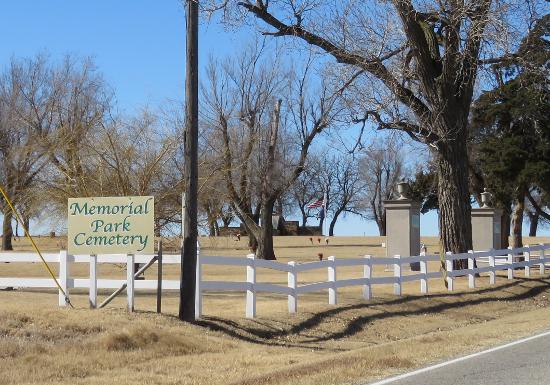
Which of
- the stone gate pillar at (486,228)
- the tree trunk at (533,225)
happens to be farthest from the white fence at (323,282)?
the tree trunk at (533,225)

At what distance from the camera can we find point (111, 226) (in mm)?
16094

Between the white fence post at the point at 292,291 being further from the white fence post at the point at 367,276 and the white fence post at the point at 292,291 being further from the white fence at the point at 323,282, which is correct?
the white fence post at the point at 367,276

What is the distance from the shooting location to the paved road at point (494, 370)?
32.7ft

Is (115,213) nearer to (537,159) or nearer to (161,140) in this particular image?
(161,140)

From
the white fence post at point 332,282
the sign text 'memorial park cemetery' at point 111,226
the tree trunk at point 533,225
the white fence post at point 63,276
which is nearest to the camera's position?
the white fence post at point 63,276

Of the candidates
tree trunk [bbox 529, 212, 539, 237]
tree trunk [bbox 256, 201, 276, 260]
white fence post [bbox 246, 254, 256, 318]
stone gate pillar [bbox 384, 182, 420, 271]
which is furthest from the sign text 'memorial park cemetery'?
tree trunk [bbox 529, 212, 539, 237]

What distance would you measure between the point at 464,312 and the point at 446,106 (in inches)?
316

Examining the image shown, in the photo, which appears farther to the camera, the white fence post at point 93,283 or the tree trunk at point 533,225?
the tree trunk at point 533,225

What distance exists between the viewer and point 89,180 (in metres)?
29.3

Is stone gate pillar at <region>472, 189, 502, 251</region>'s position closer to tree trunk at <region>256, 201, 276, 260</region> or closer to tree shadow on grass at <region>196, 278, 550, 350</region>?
tree trunk at <region>256, 201, 276, 260</region>

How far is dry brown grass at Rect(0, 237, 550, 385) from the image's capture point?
1102 centimetres

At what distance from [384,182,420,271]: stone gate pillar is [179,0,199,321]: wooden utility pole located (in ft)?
67.7

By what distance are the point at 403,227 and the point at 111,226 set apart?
2098 cm

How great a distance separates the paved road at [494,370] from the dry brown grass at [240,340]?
0.58 meters
